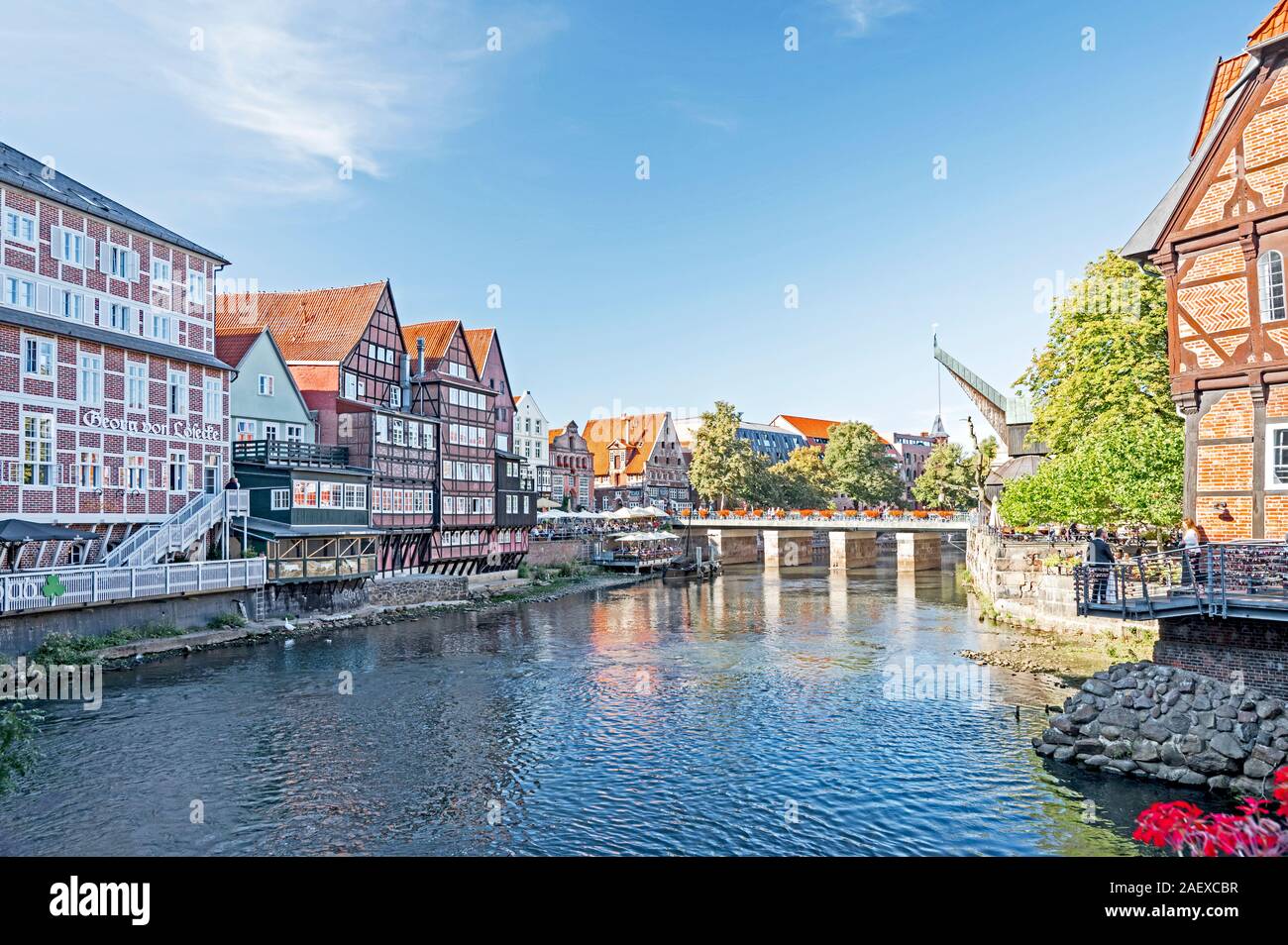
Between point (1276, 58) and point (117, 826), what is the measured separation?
28.8 metres

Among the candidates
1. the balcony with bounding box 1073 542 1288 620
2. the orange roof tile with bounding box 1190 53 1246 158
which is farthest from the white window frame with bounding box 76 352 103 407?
the orange roof tile with bounding box 1190 53 1246 158

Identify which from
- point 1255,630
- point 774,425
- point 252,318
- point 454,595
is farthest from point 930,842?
point 774,425

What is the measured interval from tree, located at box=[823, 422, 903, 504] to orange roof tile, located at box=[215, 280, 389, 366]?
69034 mm

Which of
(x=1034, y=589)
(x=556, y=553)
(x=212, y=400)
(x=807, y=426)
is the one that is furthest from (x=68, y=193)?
(x=807, y=426)

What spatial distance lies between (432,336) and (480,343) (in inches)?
303

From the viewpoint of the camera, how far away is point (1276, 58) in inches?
765

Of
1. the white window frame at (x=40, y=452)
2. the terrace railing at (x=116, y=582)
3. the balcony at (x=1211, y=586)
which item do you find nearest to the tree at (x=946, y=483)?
the balcony at (x=1211, y=586)

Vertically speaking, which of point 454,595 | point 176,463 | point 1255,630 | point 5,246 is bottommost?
point 454,595

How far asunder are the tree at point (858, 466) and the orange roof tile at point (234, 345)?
76293 millimetres

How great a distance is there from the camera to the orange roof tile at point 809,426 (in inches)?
5837

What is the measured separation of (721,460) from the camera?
309 feet

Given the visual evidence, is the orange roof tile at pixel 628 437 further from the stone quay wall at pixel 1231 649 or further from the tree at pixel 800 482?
the stone quay wall at pixel 1231 649
